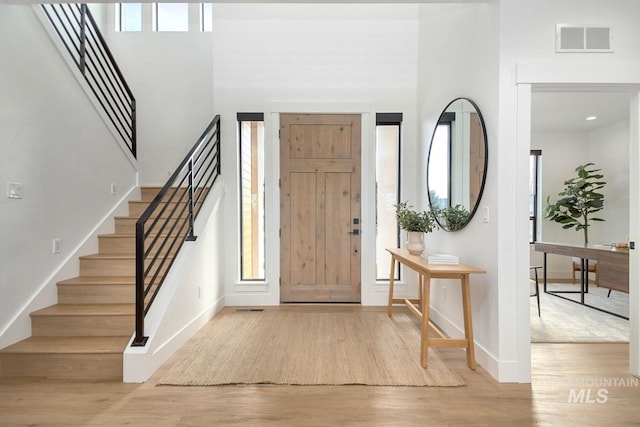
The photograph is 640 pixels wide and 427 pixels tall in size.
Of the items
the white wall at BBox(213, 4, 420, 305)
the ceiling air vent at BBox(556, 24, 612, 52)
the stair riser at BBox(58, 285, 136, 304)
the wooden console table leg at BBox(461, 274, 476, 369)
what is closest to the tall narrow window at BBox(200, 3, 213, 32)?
the white wall at BBox(213, 4, 420, 305)

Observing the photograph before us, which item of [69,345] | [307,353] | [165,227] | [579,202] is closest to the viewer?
[69,345]

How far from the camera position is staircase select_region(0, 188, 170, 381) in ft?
7.61

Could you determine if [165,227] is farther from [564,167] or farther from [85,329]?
[564,167]

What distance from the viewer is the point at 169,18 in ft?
15.5

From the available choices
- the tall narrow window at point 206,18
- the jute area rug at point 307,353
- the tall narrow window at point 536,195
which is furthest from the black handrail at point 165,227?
the tall narrow window at point 536,195

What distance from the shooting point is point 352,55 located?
4148 mm

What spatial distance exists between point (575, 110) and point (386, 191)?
3.45m

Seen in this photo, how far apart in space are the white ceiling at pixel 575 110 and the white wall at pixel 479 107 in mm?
1786

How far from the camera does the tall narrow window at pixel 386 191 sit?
428 cm

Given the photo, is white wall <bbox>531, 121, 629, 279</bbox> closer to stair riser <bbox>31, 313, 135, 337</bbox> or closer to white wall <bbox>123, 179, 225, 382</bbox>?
white wall <bbox>123, 179, 225, 382</bbox>

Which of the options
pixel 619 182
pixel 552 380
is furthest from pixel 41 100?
pixel 619 182

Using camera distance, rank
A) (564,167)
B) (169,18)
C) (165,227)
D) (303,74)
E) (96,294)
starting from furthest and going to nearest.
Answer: (564,167) → (169,18) → (303,74) → (165,227) → (96,294)

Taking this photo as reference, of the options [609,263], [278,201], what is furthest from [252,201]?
[609,263]

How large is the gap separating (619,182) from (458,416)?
237 inches
